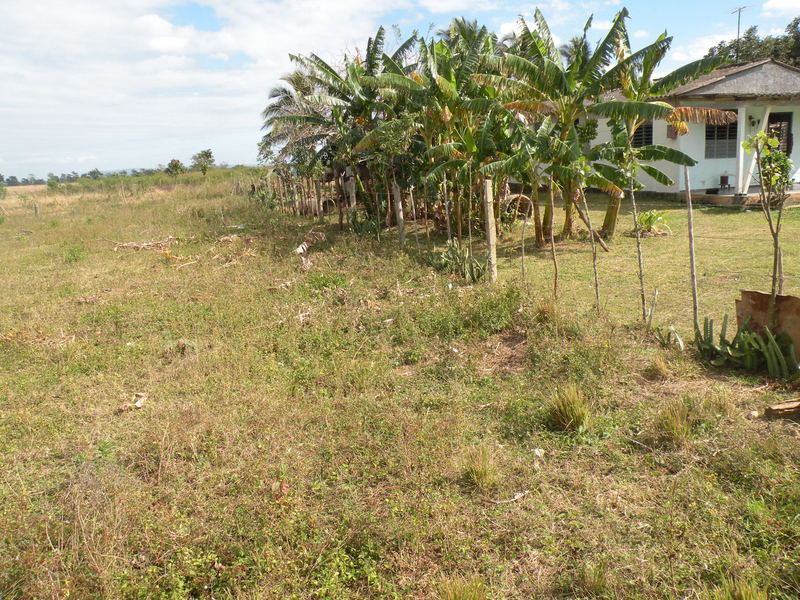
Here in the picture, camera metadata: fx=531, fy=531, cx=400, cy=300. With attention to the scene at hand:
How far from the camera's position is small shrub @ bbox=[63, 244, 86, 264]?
13068 mm

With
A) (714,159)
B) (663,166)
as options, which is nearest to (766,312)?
(663,166)

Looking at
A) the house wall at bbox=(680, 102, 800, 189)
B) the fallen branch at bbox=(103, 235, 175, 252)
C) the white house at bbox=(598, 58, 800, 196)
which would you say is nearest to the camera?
the fallen branch at bbox=(103, 235, 175, 252)

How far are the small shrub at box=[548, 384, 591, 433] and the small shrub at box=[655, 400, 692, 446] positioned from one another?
54 cm

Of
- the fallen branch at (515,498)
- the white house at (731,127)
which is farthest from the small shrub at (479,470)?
the white house at (731,127)

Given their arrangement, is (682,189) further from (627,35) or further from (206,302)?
(206,302)

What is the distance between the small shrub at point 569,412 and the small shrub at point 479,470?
2.53 feet

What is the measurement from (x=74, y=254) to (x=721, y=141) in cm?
1890

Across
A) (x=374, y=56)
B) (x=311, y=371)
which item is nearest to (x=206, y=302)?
(x=311, y=371)

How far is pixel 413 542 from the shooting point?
3.26m

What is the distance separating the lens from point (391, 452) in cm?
419

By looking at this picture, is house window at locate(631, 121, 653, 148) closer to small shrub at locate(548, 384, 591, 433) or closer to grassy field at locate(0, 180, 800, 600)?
grassy field at locate(0, 180, 800, 600)

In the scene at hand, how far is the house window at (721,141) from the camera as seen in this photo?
53.4ft

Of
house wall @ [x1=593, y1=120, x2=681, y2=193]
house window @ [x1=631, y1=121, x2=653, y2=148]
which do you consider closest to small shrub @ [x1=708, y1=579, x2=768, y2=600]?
house wall @ [x1=593, y1=120, x2=681, y2=193]

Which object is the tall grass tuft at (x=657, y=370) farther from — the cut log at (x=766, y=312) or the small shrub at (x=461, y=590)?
the small shrub at (x=461, y=590)
